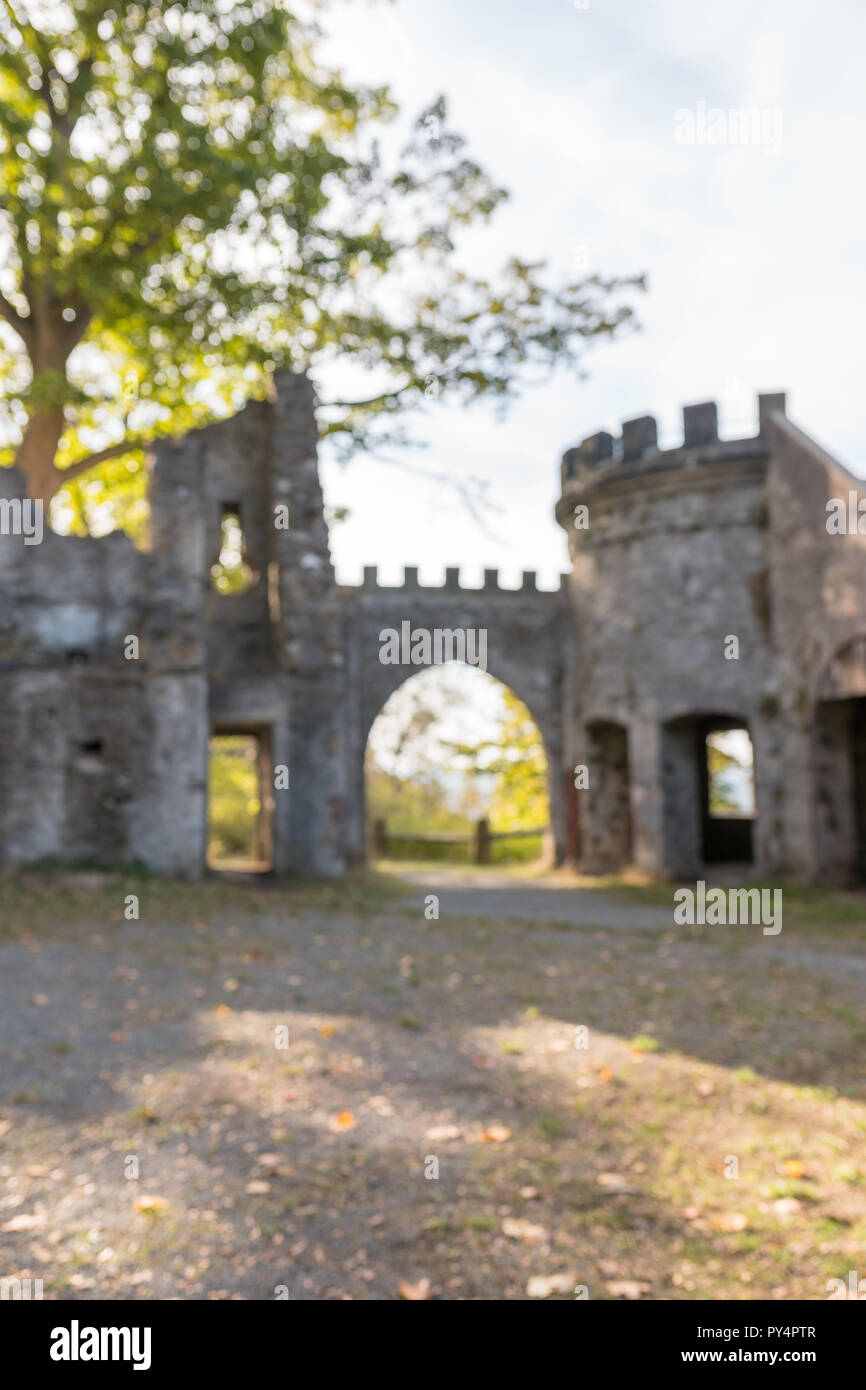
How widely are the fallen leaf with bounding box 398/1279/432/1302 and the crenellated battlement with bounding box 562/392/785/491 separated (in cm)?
1689

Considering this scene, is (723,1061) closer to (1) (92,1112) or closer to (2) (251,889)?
(1) (92,1112)

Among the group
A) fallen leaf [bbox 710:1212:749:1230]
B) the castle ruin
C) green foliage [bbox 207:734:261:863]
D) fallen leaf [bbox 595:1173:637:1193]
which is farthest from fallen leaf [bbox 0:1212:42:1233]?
green foliage [bbox 207:734:261:863]

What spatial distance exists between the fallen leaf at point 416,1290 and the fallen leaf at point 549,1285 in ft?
1.11

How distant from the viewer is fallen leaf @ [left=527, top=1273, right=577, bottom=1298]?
132 inches

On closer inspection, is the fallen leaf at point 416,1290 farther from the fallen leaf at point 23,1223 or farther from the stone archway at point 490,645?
the stone archway at point 490,645

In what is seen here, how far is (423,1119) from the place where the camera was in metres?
5.06

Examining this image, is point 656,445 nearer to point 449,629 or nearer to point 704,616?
point 704,616

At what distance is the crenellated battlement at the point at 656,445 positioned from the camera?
17984mm

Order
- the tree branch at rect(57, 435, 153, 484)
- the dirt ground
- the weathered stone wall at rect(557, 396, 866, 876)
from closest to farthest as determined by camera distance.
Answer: the dirt ground → the weathered stone wall at rect(557, 396, 866, 876) → the tree branch at rect(57, 435, 153, 484)

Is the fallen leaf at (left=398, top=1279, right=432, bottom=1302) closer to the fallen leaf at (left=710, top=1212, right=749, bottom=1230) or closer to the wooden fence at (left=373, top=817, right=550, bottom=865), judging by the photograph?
the fallen leaf at (left=710, top=1212, right=749, bottom=1230)

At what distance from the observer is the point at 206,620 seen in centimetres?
1684

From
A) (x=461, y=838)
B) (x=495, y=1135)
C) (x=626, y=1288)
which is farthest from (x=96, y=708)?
(x=461, y=838)

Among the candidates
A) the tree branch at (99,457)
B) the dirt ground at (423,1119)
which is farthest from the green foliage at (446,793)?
the dirt ground at (423,1119)

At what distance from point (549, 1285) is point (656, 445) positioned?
18030 millimetres
